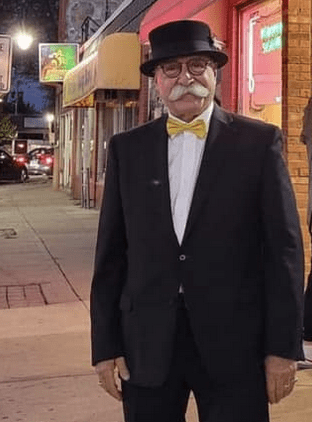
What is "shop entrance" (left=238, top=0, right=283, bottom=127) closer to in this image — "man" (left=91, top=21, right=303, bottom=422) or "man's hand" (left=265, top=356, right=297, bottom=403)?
"man" (left=91, top=21, right=303, bottom=422)

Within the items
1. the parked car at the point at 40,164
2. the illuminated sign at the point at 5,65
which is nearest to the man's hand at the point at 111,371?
the illuminated sign at the point at 5,65

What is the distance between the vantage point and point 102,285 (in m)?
2.51

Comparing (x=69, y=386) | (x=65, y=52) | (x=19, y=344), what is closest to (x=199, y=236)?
(x=69, y=386)

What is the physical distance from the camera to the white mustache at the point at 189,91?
7.93 ft

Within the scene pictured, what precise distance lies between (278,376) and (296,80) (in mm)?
5409

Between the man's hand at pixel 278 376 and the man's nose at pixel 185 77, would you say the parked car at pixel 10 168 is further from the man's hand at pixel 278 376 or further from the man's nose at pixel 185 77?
the man's hand at pixel 278 376

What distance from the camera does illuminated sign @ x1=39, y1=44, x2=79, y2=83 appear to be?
70.1 ft

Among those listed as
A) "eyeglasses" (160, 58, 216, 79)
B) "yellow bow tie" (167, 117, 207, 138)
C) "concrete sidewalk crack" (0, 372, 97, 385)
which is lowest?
"concrete sidewalk crack" (0, 372, 97, 385)

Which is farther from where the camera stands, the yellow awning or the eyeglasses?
the yellow awning

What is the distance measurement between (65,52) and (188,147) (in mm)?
19679

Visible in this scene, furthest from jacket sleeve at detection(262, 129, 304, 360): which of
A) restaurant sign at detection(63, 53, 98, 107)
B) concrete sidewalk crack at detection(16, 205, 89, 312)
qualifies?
restaurant sign at detection(63, 53, 98, 107)

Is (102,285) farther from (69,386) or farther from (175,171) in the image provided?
(69,386)

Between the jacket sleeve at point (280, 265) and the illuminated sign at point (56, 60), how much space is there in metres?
19.6

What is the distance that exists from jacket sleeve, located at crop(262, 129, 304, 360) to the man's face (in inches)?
11.0
